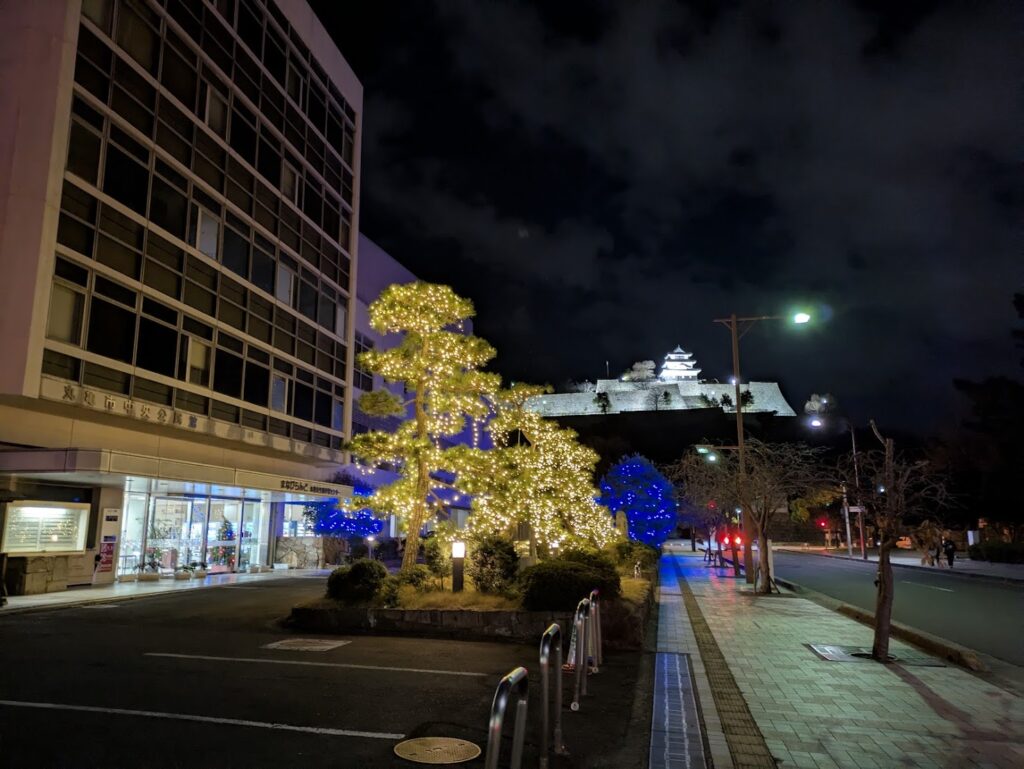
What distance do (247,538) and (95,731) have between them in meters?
25.7

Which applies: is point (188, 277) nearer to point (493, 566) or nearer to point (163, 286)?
point (163, 286)

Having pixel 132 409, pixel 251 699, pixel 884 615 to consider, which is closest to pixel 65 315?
pixel 132 409

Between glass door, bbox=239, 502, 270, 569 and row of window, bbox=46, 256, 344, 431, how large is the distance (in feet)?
17.0

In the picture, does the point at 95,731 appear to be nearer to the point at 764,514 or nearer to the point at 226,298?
the point at 764,514

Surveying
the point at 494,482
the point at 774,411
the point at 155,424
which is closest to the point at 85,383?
the point at 155,424

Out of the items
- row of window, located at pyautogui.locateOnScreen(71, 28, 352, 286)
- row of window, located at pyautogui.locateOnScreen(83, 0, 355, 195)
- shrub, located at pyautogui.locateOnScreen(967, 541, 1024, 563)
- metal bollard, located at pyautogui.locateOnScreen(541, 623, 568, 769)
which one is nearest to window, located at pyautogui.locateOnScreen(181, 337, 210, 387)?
row of window, located at pyautogui.locateOnScreen(71, 28, 352, 286)

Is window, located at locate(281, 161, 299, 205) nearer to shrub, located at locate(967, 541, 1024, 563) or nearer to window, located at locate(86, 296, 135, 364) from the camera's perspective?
window, located at locate(86, 296, 135, 364)

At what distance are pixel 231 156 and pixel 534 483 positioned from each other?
17.0 meters

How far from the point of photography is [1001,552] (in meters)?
37.0

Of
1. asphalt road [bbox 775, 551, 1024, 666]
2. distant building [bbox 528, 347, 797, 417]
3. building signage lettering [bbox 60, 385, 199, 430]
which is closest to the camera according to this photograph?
asphalt road [bbox 775, 551, 1024, 666]

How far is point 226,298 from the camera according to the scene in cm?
2486

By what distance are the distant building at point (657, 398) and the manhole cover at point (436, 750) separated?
119 m

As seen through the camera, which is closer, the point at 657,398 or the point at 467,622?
the point at 467,622

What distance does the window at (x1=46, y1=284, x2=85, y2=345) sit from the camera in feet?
58.2
